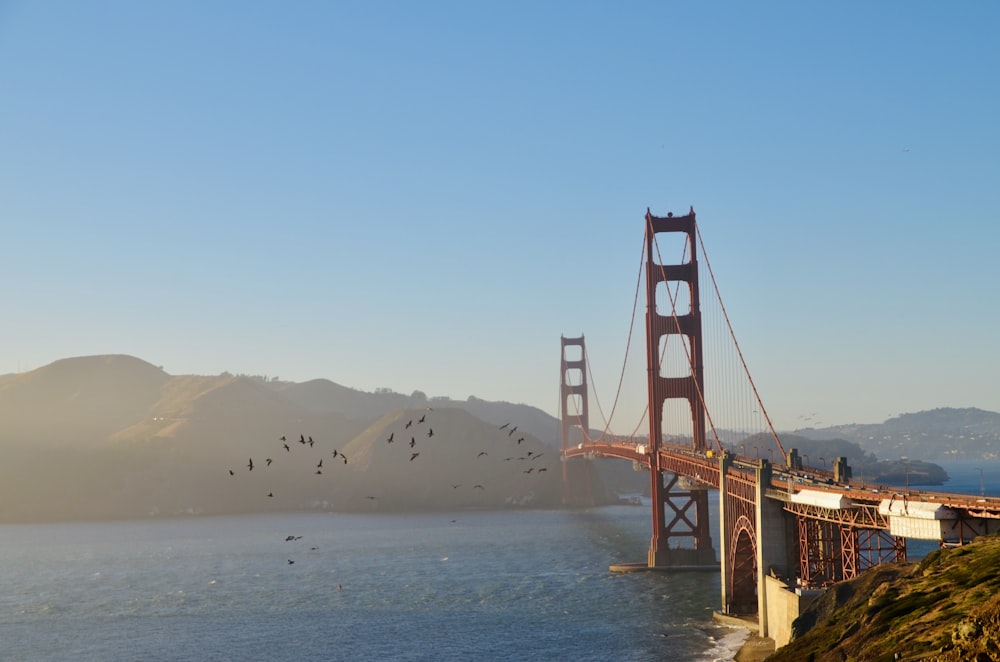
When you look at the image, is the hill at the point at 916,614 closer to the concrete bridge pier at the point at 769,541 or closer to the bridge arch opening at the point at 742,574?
the concrete bridge pier at the point at 769,541

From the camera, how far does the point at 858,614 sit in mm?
40000

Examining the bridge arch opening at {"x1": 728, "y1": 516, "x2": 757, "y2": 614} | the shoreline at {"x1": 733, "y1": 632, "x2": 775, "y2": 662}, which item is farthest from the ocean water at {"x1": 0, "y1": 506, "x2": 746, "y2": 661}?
the bridge arch opening at {"x1": 728, "y1": 516, "x2": 757, "y2": 614}

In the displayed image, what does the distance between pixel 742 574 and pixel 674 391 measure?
33982mm

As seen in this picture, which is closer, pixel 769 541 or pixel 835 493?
pixel 835 493

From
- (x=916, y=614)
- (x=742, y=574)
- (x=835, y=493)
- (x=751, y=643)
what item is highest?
(x=835, y=493)

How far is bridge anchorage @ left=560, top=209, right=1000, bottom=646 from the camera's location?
41.1m

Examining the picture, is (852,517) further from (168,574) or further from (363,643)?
(168,574)

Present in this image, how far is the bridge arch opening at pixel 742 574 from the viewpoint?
64500 mm

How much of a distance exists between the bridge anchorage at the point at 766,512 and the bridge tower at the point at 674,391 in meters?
0.10

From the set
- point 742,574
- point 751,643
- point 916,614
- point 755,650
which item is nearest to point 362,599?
point 742,574

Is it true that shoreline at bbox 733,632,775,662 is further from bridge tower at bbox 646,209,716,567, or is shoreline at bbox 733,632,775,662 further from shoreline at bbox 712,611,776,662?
bridge tower at bbox 646,209,716,567

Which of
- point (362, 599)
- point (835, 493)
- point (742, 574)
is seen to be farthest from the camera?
point (362, 599)

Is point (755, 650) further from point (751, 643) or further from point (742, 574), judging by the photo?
point (742, 574)

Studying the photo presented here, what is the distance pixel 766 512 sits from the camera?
56.8 metres
